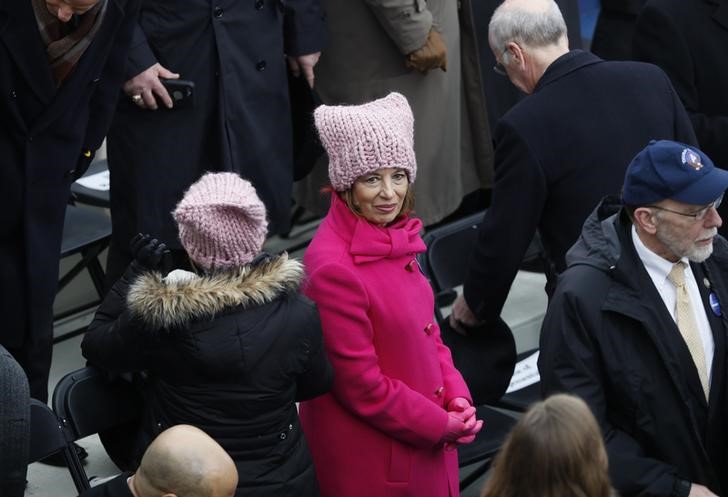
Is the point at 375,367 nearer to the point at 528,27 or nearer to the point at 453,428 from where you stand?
the point at 453,428

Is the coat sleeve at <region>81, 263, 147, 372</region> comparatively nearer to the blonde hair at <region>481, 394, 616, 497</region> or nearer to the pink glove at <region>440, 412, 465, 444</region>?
the pink glove at <region>440, 412, 465, 444</region>

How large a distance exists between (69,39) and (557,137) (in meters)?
1.61

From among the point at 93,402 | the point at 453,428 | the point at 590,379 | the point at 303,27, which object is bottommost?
the point at 453,428

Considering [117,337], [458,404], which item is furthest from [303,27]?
[117,337]

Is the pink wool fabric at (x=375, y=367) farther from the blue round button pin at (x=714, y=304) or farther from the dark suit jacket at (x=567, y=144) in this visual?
the blue round button pin at (x=714, y=304)

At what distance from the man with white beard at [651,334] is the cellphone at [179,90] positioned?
67.7 inches

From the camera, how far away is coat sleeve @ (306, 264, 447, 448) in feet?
14.0

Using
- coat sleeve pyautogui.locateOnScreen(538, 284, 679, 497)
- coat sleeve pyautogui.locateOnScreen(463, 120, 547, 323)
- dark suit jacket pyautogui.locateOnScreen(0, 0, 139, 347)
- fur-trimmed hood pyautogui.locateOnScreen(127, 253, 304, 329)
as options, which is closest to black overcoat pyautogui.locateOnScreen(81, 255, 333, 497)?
fur-trimmed hood pyautogui.locateOnScreen(127, 253, 304, 329)

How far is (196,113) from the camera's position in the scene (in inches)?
217

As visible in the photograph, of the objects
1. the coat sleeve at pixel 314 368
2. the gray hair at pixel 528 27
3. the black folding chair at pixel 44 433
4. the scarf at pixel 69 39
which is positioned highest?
the scarf at pixel 69 39

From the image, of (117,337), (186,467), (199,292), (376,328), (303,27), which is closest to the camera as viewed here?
(186,467)

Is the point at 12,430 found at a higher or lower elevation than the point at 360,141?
lower

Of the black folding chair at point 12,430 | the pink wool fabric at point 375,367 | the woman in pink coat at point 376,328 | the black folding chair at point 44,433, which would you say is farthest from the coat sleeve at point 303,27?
the black folding chair at point 12,430

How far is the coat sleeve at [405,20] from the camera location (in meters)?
6.15
